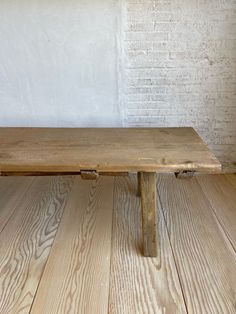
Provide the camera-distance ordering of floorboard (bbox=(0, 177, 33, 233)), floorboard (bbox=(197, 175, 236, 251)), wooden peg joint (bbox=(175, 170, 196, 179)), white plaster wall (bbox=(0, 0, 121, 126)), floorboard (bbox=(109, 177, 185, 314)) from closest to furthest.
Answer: floorboard (bbox=(109, 177, 185, 314))
wooden peg joint (bbox=(175, 170, 196, 179))
floorboard (bbox=(197, 175, 236, 251))
floorboard (bbox=(0, 177, 33, 233))
white plaster wall (bbox=(0, 0, 121, 126))

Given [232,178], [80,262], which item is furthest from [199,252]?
[232,178]

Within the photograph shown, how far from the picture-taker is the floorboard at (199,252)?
102 centimetres

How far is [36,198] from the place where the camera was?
1.68 m

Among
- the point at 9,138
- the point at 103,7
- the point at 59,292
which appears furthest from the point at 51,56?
the point at 59,292

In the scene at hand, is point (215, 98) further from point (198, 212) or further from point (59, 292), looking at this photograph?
point (59, 292)

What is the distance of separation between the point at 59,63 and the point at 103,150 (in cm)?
73

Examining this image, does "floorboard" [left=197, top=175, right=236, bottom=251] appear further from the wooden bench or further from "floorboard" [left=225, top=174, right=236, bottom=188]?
the wooden bench

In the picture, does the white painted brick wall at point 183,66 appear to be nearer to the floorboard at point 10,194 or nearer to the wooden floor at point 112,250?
the wooden floor at point 112,250

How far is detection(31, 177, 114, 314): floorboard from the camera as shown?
1.00 m

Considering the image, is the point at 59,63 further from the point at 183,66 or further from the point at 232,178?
the point at 232,178

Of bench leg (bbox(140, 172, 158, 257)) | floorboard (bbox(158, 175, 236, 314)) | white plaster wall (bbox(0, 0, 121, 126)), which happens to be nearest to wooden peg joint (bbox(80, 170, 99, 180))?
bench leg (bbox(140, 172, 158, 257))

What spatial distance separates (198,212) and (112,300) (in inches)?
26.6

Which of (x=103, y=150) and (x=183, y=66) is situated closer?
(x=103, y=150)

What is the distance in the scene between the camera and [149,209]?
1.19 m
